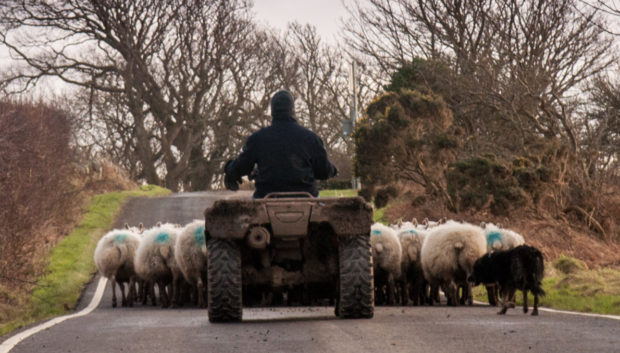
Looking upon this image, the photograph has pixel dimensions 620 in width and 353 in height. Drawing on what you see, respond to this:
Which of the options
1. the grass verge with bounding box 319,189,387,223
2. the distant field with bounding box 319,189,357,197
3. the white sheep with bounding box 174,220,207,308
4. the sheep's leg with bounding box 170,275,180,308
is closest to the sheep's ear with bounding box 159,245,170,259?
the sheep's leg with bounding box 170,275,180,308

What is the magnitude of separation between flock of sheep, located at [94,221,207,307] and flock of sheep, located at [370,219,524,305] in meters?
2.72

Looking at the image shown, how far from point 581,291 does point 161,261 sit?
6.74 meters

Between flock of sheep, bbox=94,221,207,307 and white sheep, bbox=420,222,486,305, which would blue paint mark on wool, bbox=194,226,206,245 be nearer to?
flock of sheep, bbox=94,221,207,307

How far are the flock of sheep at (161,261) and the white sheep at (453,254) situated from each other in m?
3.46

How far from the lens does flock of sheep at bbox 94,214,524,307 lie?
15867 mm

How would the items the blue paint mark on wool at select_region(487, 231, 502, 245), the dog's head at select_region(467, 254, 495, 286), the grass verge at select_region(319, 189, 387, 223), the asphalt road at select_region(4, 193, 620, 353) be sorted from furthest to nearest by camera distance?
the grass verge at select_region(319, 189, 387, 223) < the blue paint mark on wool at select_region(487, 231, 502, 245) < the dog's head at select_region(467, 254, 495, 286) < the asphalt road at select_region(4, 193, 620, 353)

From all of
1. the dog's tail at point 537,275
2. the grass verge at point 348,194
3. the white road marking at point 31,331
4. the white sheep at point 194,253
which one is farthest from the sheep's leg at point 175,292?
the grass verge at point 348,194

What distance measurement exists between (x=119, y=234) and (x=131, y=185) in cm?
2922

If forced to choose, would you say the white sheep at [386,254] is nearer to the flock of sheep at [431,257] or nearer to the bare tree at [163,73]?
the flock of sheep at [431,257]

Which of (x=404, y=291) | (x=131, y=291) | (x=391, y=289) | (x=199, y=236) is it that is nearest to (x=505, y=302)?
(x=391, y=289)

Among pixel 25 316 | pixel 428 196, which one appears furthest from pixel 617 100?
pixel 25 316

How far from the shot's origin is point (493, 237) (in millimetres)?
16984

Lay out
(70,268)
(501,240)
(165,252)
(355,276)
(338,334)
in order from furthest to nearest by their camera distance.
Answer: (70,268) < (165,252) < (501,240) < (355,276) < (338,334)

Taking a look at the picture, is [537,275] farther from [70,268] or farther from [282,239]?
[70,268]
